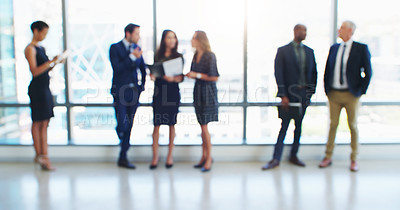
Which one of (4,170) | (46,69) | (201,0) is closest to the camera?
(46,69)

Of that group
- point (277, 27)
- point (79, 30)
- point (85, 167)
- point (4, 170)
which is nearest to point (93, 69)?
point (79, 30)

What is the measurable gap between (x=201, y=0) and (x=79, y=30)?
61.8 inches

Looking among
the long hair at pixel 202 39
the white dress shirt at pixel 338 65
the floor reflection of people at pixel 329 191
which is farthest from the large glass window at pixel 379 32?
the long hair at pixel 202 39

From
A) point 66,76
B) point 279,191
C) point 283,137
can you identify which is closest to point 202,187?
point 279,191

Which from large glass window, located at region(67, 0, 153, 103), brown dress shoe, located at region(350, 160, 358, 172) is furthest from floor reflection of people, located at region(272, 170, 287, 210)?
large glass window, located at region(67, 0, 153, 103)

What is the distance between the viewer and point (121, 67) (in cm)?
391

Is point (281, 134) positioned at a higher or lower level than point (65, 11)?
lower

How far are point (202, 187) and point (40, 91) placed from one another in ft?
6.83

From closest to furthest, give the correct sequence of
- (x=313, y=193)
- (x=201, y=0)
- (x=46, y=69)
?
(x=313, y=193)
(x=46, y=69)
(x=201, y=0)

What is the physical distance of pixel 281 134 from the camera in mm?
4145

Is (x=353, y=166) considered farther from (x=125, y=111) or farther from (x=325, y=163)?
(x=125, y=111)

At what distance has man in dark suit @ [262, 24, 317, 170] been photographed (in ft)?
13.0

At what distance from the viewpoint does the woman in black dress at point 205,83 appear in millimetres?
3895

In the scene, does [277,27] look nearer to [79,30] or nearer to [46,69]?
[79,30]
